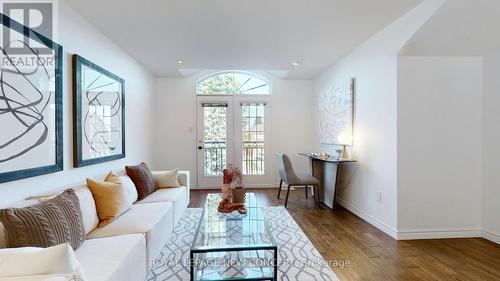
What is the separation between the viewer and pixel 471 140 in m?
2.88

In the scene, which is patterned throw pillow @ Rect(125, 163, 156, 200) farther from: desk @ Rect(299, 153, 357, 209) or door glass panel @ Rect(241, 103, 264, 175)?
door glass panel @ Rect(241, 103, 264, 175)

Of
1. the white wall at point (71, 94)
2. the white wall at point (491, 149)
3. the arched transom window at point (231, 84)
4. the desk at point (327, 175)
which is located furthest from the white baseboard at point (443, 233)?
the arched transom window at point (231, 84)

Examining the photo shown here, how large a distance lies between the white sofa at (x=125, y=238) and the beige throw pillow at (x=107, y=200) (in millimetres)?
55

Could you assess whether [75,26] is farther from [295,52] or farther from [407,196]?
[407,196]

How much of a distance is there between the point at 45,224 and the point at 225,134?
4.24 m

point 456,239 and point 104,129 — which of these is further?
point 104,129

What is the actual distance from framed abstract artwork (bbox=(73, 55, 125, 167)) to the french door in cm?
211

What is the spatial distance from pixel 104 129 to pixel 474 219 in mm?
4365

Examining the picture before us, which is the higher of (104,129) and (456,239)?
(104,129)

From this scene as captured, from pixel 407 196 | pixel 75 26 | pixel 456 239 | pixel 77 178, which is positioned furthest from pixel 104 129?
pixel 456 239

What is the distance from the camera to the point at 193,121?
5.55 m

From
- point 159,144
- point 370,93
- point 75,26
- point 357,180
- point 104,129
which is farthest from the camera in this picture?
point 159,144

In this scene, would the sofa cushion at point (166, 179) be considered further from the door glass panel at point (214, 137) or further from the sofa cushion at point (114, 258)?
the door glass panel at point (214, 137)

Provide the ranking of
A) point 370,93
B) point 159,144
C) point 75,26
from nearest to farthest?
1. point 75,26
2. point 370,93
3. point 159,144
